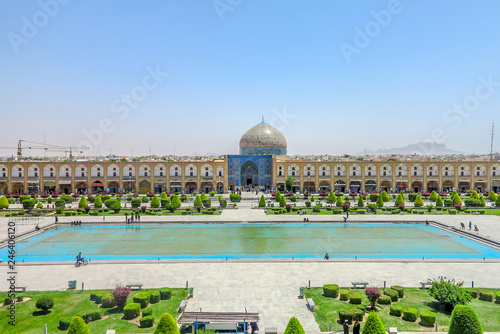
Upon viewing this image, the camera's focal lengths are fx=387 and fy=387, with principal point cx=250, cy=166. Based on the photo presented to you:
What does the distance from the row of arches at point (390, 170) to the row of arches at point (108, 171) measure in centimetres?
1129

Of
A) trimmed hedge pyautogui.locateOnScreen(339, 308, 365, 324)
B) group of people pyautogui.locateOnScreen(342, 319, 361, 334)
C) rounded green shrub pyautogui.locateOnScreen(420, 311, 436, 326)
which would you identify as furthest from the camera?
trimmed hedge pyautogui.locateOnScreen(339, 308, 365, 324)

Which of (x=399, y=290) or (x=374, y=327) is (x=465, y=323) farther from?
(x=399, y=290)

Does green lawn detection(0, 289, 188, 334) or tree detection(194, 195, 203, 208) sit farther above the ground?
tree detection(194, 195, 203, 208)

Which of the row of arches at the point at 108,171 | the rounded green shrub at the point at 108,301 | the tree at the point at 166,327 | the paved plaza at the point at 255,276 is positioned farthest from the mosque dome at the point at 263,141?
the tree at the point at 166,327

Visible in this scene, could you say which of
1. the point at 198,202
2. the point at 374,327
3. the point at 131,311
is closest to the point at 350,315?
the point at 374,327

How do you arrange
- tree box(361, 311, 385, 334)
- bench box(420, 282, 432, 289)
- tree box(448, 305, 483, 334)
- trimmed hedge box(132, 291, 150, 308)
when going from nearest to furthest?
tree box(361, 311, 385, 334)
tree box(448, 305, 483, 334)
trimmed hedge box(132, 291, 150, 308)
bench box(420, 282, 432, 289)

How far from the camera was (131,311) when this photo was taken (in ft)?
→ 35.6

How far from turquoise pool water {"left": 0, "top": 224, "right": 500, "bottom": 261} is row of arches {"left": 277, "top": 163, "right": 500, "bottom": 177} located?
24892 mm

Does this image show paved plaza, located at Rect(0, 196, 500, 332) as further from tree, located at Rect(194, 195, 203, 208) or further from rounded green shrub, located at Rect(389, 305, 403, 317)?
tree, located at Rect(194, 195, 203, 208)

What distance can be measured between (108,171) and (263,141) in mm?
22168

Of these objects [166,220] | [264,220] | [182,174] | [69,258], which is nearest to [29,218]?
[166,220]

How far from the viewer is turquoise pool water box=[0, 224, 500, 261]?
62.1 ft

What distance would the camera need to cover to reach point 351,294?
1216 cm

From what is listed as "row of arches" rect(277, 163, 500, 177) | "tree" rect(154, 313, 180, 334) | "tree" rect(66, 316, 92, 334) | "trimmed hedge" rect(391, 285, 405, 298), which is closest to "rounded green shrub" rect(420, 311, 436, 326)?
"trimmed hedge" rect(391, 285, 405, 298)
